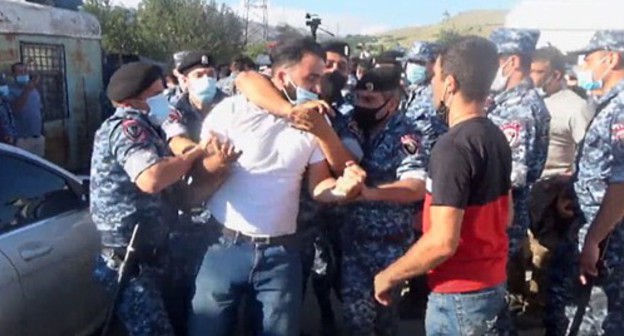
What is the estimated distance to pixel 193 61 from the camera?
17.0ft

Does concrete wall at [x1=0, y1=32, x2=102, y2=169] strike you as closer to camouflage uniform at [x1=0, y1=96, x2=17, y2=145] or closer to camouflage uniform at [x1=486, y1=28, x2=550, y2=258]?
camouflage uniform at [x1=0, y1=96, x2=17, y2=145]

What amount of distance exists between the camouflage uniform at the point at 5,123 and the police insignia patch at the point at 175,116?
205 inches

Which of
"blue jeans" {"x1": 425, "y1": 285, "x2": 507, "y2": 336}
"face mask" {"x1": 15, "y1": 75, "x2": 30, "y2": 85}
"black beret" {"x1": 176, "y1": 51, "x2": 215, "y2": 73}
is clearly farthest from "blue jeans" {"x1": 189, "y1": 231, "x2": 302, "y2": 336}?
"face mask" {"x1": 15, "y1": 75, "x2": 30, "y2": 85}

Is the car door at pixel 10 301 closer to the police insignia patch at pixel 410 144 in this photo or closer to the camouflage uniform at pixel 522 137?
the police insignia patch at pixel 410 144

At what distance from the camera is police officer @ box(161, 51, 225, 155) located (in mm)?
3891

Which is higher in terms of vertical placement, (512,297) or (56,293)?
(56,293)

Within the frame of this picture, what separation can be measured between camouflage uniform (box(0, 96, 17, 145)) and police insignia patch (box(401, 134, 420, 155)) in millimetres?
6335

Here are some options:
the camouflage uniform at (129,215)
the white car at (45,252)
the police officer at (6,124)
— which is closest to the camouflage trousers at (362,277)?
the camouflage uniform at (129,215)

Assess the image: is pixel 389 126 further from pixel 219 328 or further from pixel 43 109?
pixel 43 109

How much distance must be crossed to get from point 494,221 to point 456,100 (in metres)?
0.47

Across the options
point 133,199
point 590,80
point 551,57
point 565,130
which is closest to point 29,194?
point 133,199

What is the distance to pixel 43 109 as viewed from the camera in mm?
11734

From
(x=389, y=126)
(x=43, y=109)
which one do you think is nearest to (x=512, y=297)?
(x=389, y=126)

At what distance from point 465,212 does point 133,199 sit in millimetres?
1581
